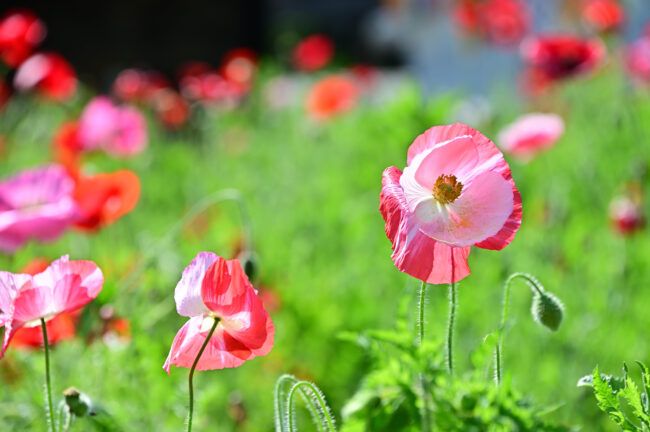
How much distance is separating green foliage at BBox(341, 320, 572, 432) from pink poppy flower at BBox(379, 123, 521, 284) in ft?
0.37

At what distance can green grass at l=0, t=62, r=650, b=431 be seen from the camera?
159 centimetres

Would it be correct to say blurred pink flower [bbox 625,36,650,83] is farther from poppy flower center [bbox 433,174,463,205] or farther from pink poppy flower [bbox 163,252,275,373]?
pink poppy flower [bbox 163,252,275,373]

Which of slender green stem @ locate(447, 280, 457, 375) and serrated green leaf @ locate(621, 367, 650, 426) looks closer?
serrated green leaf @ locate(621, 367, 650, 426)

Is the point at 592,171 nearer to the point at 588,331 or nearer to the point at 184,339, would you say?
the point at 588,331

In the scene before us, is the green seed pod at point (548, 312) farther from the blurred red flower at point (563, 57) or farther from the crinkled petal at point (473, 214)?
the blurred red flower at point (563, 57)

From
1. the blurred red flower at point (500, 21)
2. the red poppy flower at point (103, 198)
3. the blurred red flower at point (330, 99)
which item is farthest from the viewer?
the blurred red flower at point (500, 21)

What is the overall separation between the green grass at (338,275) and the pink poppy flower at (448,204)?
220 millimetres

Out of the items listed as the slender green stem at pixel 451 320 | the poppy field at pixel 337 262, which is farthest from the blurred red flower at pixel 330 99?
the slender green stem at pixel 451 320

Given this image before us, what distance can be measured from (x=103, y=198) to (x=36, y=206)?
5.1 inches

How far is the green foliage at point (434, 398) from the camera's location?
937 mm

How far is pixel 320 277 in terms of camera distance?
8.23 feet

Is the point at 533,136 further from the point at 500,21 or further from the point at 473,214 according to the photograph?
the point at 500,21

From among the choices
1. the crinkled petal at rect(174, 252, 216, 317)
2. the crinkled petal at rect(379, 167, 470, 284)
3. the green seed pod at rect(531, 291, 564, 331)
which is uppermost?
the crinkled petal at rect(379, 167, 470, 284)

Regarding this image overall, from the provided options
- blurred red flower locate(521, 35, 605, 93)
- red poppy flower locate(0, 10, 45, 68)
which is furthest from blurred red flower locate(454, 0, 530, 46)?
red poppy flower locate(0, 10, 45, 68)
